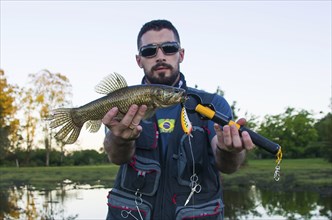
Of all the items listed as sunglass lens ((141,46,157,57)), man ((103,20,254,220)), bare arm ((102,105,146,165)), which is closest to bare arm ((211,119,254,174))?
man ((103,20,254,220))

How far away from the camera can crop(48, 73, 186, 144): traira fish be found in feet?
13.0

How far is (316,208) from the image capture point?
15625 millimetres

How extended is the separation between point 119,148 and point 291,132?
79.0 m

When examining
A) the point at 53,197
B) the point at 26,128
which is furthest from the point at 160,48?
the point at 26,128

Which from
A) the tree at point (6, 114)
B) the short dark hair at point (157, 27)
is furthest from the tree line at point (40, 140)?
the short dark hair at point (157, 27)

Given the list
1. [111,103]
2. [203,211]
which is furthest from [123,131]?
[203,211]

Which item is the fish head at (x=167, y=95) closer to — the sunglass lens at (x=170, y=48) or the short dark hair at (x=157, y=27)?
the sunglass lens at (x=170, y=48)

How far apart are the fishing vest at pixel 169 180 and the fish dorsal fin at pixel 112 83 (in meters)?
0.52

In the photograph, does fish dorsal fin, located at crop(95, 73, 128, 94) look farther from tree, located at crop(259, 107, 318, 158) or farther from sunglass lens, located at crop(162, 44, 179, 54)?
tree, located at crop(259, 107, 318, 158)

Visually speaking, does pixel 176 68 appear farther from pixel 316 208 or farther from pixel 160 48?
pixel 316 208

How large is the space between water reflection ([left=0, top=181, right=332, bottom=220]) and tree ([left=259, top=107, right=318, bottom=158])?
57327mm

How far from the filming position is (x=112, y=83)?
4.20 metres

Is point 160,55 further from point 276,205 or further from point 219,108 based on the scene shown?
point 276,205

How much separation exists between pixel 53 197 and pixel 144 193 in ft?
51.0
